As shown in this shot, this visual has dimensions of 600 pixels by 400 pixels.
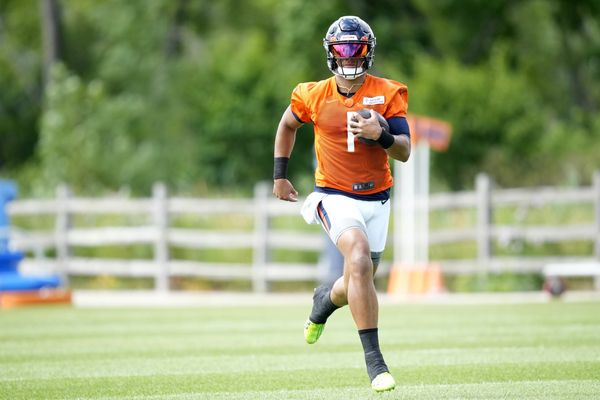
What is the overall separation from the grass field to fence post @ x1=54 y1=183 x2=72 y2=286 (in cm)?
948

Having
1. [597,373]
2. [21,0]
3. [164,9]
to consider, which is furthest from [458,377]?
[21,0]

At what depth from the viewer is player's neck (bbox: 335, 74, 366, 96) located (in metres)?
8.50

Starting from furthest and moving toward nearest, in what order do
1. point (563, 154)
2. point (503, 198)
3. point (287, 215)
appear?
point (563, 154), point (287, 215), point (503, 198)

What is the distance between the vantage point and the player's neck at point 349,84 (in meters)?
8.50

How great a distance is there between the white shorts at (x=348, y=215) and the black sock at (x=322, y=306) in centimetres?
57

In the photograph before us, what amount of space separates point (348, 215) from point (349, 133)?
518mm

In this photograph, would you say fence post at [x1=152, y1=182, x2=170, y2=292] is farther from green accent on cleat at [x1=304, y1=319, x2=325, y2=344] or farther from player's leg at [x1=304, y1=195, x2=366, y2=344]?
player's leg at [x1=304, y1=195, x2=366, y2=344]

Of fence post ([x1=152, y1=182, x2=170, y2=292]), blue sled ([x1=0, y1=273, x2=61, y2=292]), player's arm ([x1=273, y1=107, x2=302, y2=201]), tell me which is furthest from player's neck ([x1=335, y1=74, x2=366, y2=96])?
fence post ([x1=152, y1=182, x2=170, y2=292])

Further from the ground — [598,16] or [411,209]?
[598,16]

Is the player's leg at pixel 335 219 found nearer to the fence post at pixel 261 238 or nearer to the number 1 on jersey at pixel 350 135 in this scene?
the number 1 on jersey at pixel 350 135

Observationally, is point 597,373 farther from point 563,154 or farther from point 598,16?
point 598,16

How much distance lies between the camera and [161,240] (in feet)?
81.1

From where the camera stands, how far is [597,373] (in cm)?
888

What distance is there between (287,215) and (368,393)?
1667cm
